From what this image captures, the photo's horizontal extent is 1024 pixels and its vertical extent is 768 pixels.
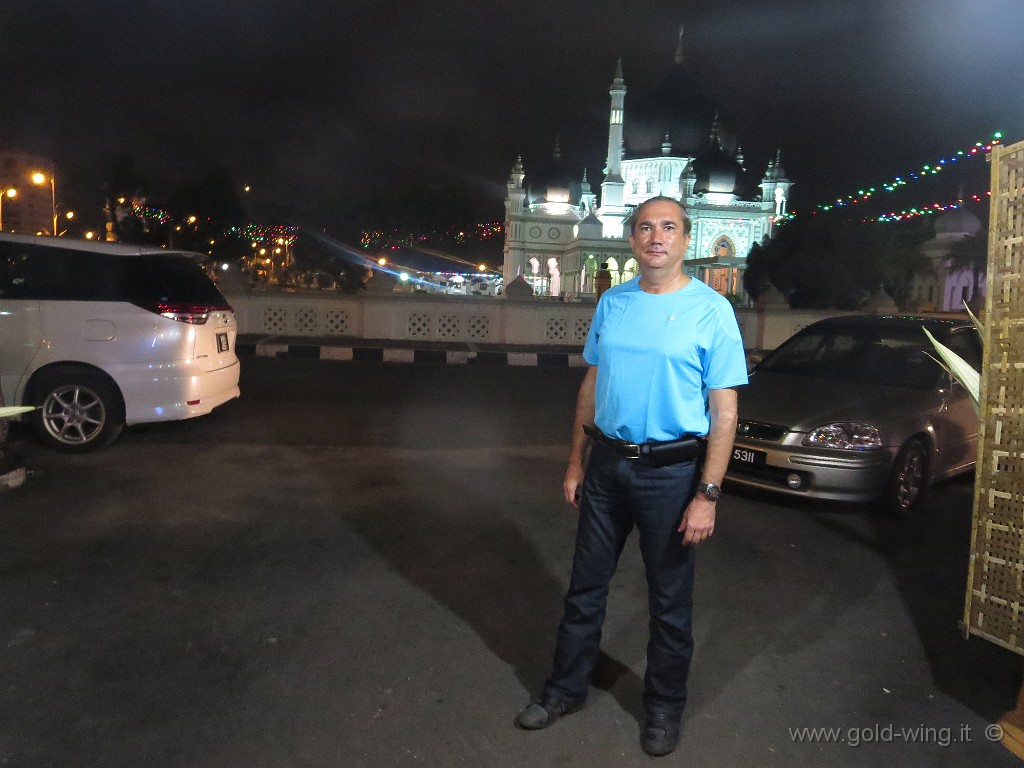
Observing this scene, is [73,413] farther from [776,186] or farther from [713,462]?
[776,186]

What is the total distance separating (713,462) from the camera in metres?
2.82

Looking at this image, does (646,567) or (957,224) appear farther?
(957,224)

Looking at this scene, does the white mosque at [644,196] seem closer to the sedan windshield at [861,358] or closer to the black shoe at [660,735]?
the sedan windshield at [861,358]

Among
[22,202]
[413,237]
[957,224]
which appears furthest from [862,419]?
[22,202]

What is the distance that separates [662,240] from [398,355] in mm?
13771

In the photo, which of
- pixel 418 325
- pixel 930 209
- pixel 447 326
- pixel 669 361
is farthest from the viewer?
pixel 930 209

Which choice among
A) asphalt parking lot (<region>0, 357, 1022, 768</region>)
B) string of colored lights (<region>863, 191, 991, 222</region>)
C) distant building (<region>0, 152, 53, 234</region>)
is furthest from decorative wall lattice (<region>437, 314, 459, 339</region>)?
distant building (<region>0, 152, 53, 234</region>)

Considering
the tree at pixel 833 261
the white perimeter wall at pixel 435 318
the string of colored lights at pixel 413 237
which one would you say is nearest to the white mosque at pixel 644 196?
the string of colored lights at pixel 413 237

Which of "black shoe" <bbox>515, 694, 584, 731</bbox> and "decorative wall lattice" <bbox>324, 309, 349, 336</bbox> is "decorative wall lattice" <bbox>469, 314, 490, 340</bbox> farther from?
"black shoe" <bbox>515, 694, 584, 731</bbox>

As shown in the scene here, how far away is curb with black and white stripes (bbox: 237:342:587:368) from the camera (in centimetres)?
1611

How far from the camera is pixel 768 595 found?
4312mm

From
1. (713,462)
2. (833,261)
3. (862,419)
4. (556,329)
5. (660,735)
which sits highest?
(833,261)

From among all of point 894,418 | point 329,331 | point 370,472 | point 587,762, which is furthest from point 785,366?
point 329,331

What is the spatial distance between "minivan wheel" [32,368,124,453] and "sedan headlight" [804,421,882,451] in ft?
17.1
